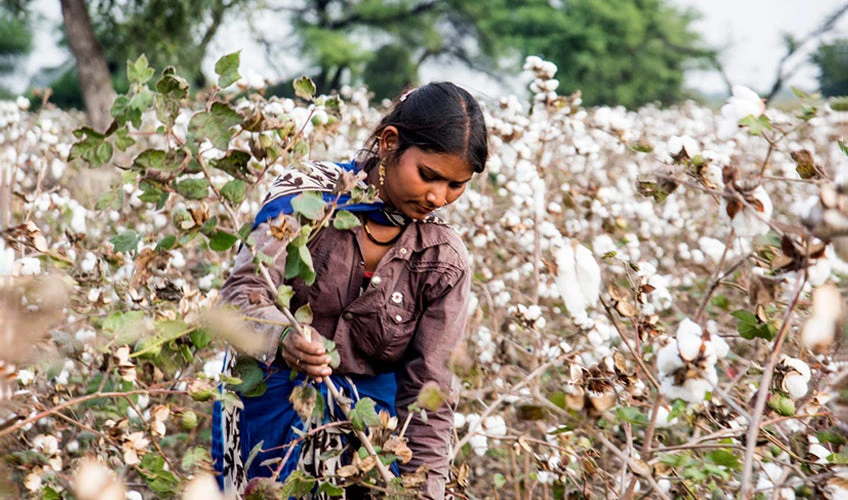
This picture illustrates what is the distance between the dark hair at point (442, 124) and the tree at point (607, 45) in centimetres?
2294

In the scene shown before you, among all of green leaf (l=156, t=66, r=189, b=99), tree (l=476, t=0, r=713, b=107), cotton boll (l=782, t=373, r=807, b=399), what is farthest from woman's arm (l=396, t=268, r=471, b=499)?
tree (l=476, t=0, r=713, b=107)

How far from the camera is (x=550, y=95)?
243 cm

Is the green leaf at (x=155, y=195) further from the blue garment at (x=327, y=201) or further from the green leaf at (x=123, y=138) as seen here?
the blue garment at (x=327, y=201)

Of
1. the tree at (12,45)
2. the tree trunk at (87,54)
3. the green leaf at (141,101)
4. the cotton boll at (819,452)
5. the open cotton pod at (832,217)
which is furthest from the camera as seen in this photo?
the tree at (12,45)

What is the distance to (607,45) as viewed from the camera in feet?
82.8

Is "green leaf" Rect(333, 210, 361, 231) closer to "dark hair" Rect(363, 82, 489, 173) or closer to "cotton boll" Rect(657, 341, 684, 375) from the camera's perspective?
"dark hair" Rect(363, 82, 489, 173)

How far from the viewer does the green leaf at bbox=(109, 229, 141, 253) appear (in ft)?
3.71

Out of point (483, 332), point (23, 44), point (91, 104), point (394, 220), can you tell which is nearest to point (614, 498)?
point (394, 220)

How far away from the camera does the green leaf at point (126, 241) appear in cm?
113

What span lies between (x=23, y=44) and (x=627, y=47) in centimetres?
2175

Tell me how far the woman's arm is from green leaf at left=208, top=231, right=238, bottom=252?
0.55 meters

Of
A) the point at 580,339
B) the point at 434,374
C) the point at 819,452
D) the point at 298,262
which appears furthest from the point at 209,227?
the point at 580,339

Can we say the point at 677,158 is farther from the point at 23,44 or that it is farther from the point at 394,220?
the point at 23,44

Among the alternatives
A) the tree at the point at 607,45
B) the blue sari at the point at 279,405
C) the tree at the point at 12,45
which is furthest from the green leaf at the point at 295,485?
the tree at the point at 12,45
